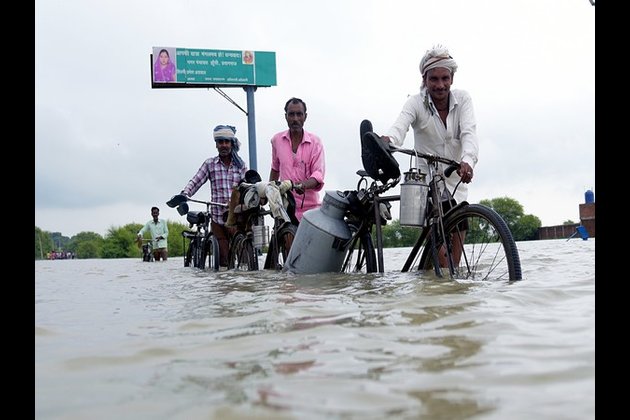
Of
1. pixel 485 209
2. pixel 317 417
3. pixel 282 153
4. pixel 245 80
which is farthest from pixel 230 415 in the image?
pixel 245 80

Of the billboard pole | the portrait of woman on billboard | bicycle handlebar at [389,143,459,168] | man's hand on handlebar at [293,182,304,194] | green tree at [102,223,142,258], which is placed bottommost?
green tree at [102,223,142,258]

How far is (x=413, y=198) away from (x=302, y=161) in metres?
2.34

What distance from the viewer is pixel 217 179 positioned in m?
8.25

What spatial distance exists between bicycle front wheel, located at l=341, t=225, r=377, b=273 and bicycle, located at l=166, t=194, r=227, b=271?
2.94m

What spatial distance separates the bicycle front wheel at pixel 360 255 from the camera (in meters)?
5.12

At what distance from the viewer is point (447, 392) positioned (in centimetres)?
133

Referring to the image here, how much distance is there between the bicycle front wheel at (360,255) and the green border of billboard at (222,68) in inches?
929

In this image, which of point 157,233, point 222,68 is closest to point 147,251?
point 157,233

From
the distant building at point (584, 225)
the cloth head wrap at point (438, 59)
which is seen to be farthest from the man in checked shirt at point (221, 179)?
the distant building at point (584, 225)

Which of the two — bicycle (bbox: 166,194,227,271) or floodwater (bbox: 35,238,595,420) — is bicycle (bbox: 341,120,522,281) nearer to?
floodwater (bbox: 35,238,595,420)

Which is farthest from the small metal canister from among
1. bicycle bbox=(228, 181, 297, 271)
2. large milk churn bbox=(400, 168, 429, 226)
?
large milk churn bbox=(400, 168, 429, 226)

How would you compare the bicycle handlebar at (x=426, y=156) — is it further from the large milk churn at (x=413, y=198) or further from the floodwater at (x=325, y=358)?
the floodwater at (x=325, y=358)

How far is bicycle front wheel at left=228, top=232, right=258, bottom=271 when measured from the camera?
706 centimetres
